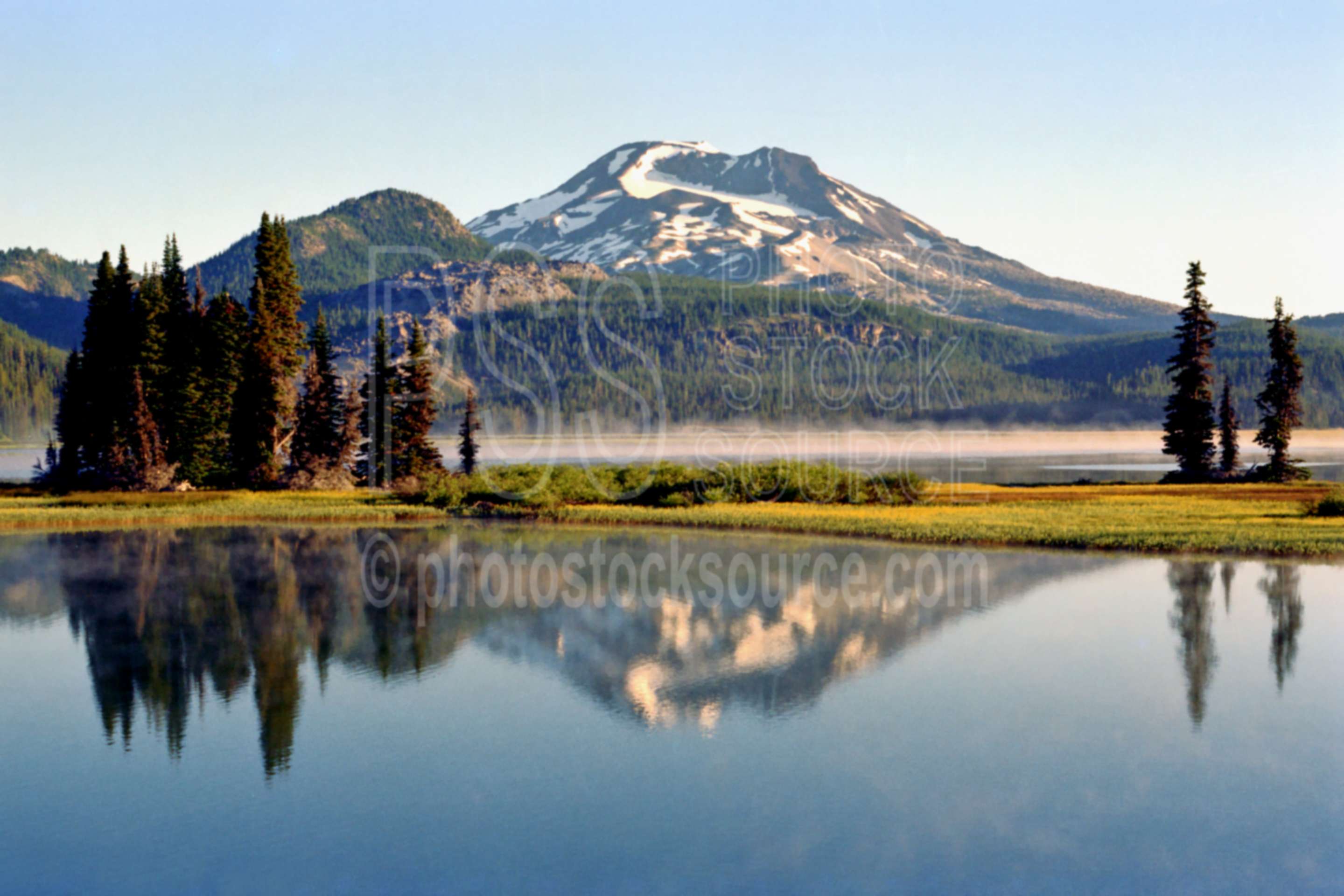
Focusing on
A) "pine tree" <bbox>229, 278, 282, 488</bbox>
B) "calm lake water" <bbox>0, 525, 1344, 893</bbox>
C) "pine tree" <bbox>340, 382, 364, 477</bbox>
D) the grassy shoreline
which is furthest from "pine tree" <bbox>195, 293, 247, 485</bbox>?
"calm lake water" <bbox>0, 525, 1344, 893</bbox>

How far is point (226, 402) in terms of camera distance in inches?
3430

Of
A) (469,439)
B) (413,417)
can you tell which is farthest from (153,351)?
(469,439)

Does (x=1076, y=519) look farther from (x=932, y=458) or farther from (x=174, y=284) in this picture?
(x=932, y=458)

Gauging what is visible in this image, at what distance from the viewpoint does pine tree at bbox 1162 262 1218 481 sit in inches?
3433

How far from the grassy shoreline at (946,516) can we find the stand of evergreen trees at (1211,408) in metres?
6.38

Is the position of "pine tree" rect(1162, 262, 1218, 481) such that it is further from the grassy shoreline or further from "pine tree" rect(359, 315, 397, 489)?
"pine tree" rect(359, 315, 397, 489)

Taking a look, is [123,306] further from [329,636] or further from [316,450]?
[329,636]

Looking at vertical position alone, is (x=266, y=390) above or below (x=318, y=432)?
above

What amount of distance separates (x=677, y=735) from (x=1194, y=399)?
76.3 metres

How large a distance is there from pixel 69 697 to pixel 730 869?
56.6 ft

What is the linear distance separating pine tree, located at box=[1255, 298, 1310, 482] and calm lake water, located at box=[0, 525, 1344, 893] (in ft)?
145

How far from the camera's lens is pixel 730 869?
16609 millimetres

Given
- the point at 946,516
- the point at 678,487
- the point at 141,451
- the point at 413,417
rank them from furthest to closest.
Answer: the point at 413,417
the point at 141,451
the point at 678,487
the point at 946,516

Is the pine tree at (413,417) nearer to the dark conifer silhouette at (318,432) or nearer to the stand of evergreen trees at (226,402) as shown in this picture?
the stand of evergreen trees at (226,402)
